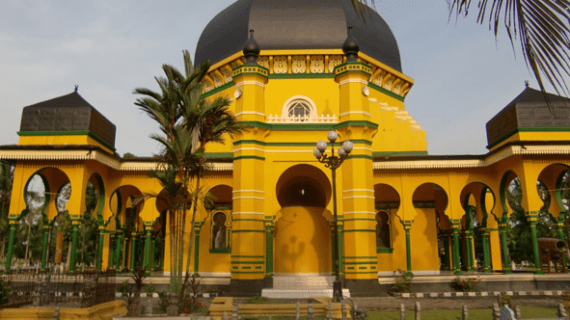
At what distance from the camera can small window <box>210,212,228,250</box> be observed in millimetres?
21094

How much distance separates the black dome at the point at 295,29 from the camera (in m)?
21.6

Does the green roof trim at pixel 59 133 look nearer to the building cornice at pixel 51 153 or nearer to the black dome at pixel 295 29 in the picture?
the building cornice at pixel 51 153

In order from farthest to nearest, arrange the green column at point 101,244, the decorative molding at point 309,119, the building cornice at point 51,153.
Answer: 1. the green column at point 101,244
2. the decorative molding at point 309,119
3. the building cornice at point 51,153

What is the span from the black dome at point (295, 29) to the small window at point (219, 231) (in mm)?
8058

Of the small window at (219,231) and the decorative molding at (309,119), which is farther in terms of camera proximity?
the small window at (219,231)

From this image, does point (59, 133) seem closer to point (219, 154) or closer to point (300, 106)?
point (219, 154)

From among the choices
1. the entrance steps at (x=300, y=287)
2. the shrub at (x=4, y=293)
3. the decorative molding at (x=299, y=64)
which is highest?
the decorative molding at (x=299, y=64)

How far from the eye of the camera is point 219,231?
21.3 metres

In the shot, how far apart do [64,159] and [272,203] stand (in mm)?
8764

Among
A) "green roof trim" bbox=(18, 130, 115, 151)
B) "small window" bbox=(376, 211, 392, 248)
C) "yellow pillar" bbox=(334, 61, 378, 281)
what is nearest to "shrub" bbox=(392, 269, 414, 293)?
"yellow pillar" bbox=(334, 61, 378, 281)

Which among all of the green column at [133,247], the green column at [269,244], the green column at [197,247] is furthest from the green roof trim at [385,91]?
the green column at [133,247]

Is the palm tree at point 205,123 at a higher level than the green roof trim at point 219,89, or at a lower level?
lower

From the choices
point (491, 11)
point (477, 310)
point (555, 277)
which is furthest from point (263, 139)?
point (491, 11)

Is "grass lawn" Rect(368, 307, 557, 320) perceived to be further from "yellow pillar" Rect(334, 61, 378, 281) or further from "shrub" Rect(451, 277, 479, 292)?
"shrub" Rect(451, 277, 479, 292)
